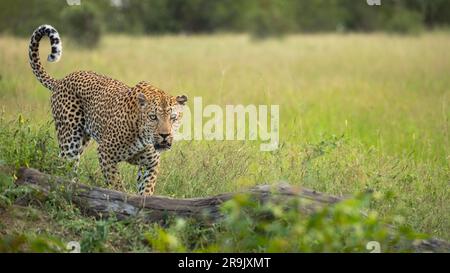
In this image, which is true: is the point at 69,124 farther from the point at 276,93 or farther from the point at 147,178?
the point at 276,93

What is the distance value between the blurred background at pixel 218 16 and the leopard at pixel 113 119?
54.0 ft

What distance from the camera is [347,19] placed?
45531 millimetres

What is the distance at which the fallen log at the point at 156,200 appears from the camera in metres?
6.26

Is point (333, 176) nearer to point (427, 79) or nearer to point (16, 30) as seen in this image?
point (427, 79)

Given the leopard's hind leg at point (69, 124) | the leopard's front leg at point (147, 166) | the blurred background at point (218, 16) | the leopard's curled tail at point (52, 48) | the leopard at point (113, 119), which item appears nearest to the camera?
the leopard at point (113, 119)

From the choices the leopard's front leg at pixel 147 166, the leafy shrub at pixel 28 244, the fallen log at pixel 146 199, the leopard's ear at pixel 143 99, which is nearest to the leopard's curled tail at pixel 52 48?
the leopard's ear at pixel 143 99

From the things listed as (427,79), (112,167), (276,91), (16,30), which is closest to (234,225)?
(112,167)

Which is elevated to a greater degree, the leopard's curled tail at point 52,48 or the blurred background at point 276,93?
the leopard's curled tail at point 52,48

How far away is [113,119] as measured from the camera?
8547mm

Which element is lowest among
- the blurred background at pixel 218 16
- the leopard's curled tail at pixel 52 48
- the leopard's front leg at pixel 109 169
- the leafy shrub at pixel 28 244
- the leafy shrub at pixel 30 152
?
the leafy shrub at pixel 28 244

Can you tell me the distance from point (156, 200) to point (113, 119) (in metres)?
1.91

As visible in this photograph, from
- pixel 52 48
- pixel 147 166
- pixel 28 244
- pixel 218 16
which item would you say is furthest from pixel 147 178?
pixel 218 16

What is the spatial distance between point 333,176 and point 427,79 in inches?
382

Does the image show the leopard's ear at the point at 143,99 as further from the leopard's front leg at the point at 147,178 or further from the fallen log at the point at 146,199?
the fallen log at the point at 146,199
